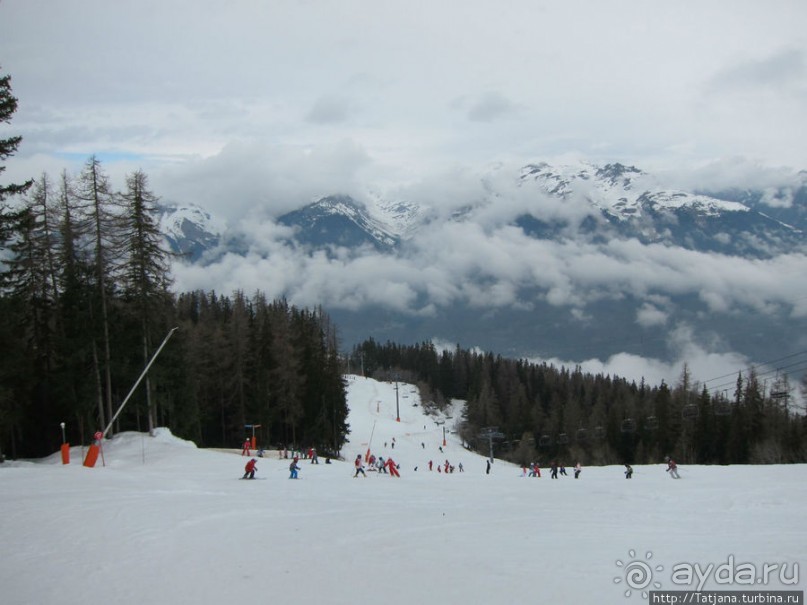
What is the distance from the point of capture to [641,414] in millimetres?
122812

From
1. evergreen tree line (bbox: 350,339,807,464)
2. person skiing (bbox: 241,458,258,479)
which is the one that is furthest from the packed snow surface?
evergreen tree line (bbox: 350,339,807,464)

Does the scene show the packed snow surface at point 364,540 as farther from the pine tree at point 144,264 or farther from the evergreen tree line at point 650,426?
the evergreen tree line at point 650,426

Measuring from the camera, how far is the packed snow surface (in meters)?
11.8

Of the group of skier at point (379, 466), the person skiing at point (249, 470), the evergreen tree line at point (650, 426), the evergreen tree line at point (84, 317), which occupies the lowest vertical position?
the evergreen tree line at point (650, 426)

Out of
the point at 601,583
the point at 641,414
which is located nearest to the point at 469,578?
the point at 601,583

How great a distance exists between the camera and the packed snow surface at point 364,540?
1175cm

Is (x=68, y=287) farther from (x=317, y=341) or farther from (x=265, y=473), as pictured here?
(x=317, y=341)

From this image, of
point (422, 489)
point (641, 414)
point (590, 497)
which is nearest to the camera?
point (590, 497)

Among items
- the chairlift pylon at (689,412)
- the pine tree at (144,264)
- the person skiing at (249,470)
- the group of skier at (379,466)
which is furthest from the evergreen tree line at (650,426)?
the pine tree at (144,264)

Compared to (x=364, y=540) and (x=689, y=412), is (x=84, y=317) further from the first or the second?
(x=689, y=412)

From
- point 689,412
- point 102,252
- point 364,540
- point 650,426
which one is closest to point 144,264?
point 102,252

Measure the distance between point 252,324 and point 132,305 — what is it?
30.5 metres

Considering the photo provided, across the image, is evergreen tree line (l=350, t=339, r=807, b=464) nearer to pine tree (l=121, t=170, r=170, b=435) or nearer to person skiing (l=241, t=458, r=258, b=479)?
person skiing (l=241, t=458, r=258, b=479)

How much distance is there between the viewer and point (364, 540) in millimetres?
16516
